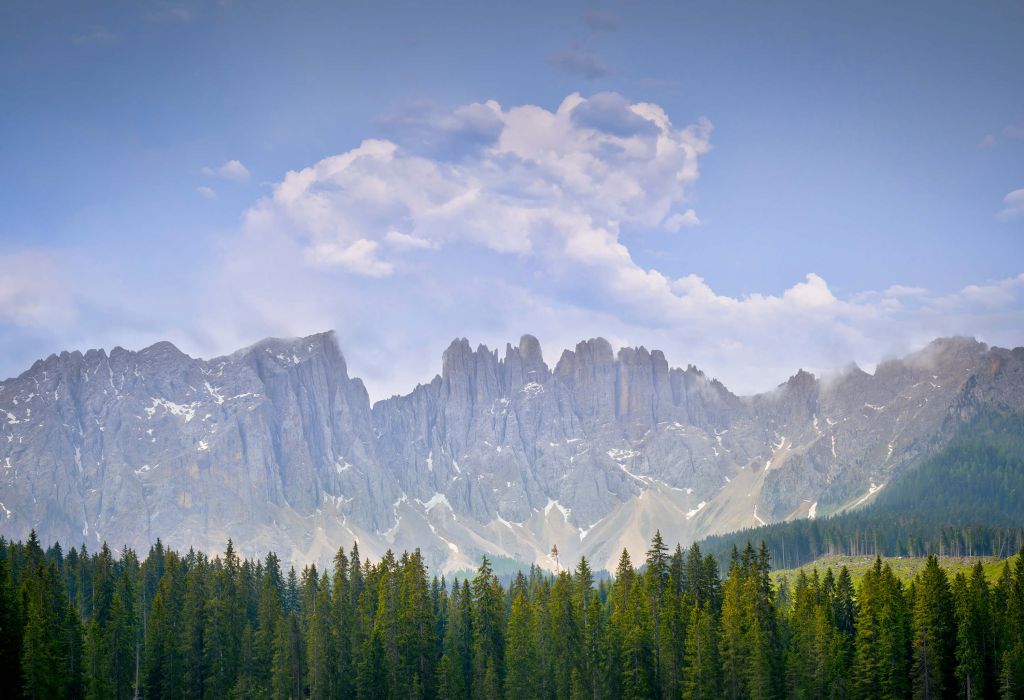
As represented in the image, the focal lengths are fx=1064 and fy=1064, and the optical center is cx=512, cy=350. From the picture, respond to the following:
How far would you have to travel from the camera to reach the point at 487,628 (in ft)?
401

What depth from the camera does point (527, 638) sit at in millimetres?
115438

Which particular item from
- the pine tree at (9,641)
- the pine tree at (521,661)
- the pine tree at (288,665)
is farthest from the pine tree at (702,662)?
the pine tree at (9,641)

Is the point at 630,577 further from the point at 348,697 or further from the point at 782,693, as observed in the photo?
the point at 348,697

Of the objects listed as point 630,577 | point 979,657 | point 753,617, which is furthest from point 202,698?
point 979,657

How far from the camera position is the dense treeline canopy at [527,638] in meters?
101

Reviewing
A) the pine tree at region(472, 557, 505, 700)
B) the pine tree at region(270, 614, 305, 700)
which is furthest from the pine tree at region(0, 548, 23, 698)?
the pine tree at region(472, 557, 505, 700)

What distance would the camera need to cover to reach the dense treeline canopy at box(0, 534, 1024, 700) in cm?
10062

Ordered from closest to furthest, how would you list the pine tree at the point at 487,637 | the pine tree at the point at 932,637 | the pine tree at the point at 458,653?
1. the pine tree at the point at 932,637
2. the pine tree at the point at 487,637
3. the pine tree at the point at 458,653

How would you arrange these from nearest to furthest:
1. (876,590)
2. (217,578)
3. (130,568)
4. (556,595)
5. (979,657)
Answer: (979,657) → (876,590) → (556,595) → (217,578) → (130,568)

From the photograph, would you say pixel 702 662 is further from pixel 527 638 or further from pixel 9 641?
pixel 9 641

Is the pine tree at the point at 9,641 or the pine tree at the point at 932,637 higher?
the pine tree at the point at 9,641

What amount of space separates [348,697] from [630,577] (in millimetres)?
34352

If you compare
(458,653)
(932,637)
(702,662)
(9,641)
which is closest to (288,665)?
(458,653)

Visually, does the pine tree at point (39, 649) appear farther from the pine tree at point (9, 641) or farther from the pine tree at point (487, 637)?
the pine tree at point (487, 637)
